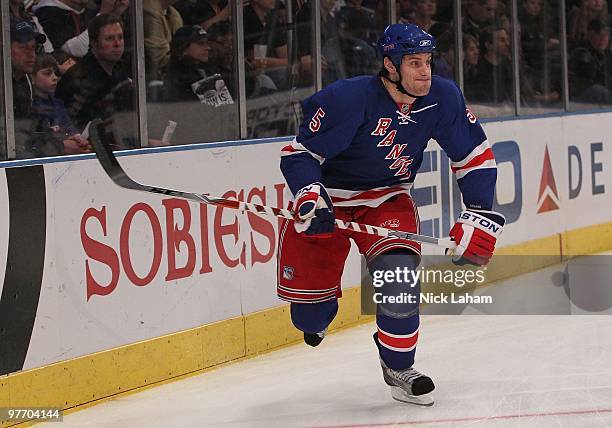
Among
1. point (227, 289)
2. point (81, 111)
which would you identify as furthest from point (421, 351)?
point (81, 111)

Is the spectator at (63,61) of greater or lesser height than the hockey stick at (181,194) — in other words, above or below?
above

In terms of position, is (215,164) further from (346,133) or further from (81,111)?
(346,133)

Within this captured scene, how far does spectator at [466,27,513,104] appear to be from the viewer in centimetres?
727

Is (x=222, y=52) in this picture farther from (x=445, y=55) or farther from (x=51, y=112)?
(x=445, y=55)

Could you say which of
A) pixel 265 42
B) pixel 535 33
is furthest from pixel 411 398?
pixel 535 33

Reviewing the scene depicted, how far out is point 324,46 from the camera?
241 inches

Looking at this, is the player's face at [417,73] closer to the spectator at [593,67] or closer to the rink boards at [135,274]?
the rink boards at [135,274]

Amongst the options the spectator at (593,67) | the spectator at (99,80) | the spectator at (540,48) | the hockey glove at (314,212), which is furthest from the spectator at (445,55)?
the hockey glove at (314,212)

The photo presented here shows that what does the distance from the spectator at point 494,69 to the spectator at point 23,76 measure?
127 inches

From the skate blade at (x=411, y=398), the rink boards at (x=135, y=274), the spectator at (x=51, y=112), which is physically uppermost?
the spectator at (x=51, y=112)

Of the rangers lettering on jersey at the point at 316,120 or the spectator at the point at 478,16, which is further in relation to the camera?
the spectator at the point at 478,16

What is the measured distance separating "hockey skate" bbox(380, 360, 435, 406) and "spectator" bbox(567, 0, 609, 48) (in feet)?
13.8

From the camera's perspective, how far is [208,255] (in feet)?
16.8

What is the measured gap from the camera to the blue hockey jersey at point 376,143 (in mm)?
4172
